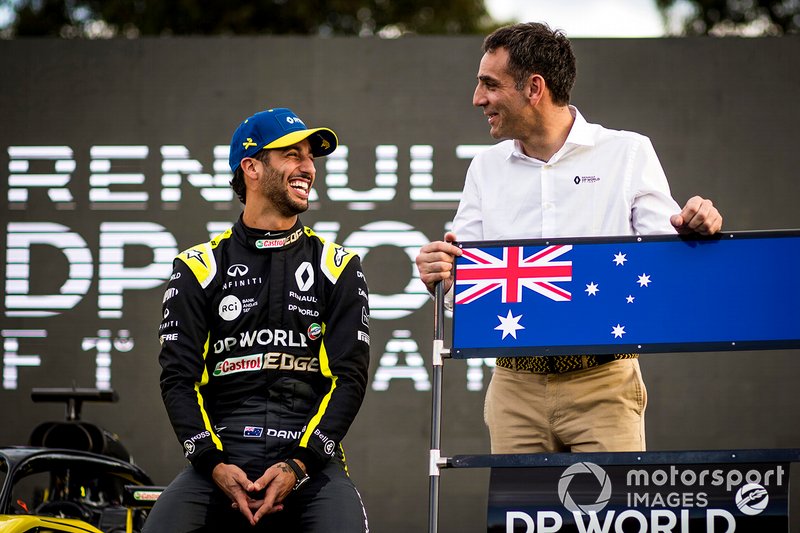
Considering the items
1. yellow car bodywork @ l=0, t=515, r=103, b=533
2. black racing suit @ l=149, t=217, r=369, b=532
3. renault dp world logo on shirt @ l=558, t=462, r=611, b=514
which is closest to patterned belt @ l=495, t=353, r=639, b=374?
renault dp world logo on shirt @ l=558, t=462, r=611, b=514

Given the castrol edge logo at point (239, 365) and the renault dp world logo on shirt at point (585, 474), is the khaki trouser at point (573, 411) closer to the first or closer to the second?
the renault dp world logo on shirt at point (585, 474)

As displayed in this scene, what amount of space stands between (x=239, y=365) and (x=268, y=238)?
362mm

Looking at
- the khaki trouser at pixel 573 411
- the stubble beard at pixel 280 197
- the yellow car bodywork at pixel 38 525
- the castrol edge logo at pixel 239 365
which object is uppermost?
the stubble beard at pixel 280 197

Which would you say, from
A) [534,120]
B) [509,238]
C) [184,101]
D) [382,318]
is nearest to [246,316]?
[509,238]

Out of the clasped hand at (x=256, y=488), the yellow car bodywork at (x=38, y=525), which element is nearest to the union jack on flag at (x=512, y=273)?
the clasped hand at (x=256, y=488)

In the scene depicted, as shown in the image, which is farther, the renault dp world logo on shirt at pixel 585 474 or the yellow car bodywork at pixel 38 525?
the yellow car bodywork at pixel 38 525

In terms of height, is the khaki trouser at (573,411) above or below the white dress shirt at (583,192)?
below

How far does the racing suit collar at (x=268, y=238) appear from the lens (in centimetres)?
306

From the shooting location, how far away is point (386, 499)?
701cm

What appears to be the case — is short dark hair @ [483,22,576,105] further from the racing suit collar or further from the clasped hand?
the clasped hand

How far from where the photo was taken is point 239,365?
115 inches

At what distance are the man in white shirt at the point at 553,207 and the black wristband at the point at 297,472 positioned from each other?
0.54m

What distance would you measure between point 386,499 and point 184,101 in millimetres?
2786

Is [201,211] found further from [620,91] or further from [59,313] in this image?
[620,91]
